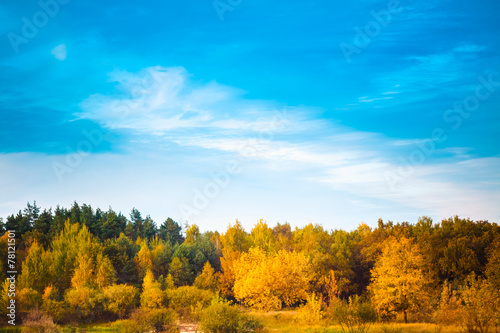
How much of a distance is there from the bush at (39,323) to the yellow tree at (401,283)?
34.2 metres

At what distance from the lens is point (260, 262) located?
58.8 m

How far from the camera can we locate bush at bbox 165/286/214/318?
54.4 metres

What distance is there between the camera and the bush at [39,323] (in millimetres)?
47125

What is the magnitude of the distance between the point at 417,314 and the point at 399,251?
649cm

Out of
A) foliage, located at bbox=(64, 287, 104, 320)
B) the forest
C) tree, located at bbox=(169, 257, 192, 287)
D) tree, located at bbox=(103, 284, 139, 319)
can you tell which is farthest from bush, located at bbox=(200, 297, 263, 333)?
tree, located at bbox=(169, 257, 192, 287)

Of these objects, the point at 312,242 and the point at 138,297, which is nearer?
the point at 138,297

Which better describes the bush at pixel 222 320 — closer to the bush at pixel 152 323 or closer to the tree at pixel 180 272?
the bush at pixel 152 323

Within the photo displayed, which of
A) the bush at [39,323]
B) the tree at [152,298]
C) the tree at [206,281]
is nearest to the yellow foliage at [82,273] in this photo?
the bush at [39,323]

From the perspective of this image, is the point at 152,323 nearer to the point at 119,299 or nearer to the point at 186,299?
the point at 186,299

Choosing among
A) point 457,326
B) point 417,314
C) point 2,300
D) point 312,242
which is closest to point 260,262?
point 312,242

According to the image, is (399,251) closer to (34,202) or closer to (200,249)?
(200,249)

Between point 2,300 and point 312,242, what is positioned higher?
point 312,242

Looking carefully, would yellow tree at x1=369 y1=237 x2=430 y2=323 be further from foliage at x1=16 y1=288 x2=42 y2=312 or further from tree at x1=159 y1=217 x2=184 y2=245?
tree at x1=159 y1=217 x2=184 y2=245

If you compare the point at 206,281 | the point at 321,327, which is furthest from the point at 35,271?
the point at 321,327
